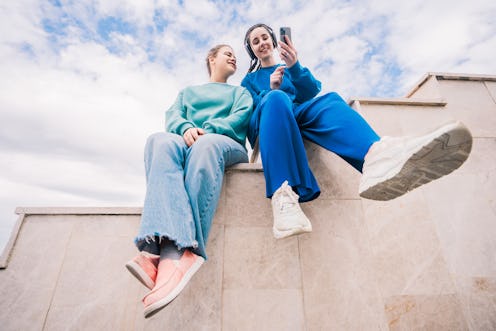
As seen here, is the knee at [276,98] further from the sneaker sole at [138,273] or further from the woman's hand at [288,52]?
the sneaker sole at [138,273]

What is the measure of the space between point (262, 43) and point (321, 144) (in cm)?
106

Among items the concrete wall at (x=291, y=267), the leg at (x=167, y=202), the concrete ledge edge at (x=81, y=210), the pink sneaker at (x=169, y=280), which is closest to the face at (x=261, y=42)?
the concrete wall at (x=291, y=267)

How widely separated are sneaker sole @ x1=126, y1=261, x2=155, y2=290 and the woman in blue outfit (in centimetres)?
44

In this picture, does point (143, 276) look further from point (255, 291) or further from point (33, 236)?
point (33, 236)

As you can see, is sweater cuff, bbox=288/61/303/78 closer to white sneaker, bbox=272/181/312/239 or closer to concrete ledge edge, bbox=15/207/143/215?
white sneaker, bbox=272/181/312/239

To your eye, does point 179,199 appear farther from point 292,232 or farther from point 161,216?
point 292,232

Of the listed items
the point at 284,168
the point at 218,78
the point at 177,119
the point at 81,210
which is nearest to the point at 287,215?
the point at 284,168

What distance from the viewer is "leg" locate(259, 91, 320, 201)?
40.3 inches

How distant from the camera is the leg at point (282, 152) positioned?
3.36 ft

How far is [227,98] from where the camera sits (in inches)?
61.5

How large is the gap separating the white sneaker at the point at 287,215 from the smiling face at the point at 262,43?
4.08 ft

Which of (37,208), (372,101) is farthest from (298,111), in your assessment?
(37,208)

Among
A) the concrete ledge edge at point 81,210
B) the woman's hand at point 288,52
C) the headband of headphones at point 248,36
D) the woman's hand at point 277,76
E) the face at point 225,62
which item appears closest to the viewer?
the concrete ledge edge at point 81,210

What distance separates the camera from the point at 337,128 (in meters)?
1.10
